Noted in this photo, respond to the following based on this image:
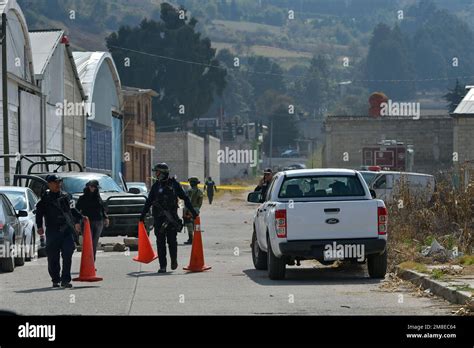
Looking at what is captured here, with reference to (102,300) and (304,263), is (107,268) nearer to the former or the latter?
(304,263)

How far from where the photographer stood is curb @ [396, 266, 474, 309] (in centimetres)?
1477

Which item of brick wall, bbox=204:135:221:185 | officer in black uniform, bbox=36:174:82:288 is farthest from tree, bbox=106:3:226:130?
officer in black uniform, bbox=36:174:82:288

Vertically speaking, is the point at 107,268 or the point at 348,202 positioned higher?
the point at 348,202

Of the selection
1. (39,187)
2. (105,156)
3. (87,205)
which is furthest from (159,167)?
(105,156)

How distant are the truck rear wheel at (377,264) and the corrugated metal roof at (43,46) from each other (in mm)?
27915

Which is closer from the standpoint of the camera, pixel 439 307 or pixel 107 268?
pixel 439 307

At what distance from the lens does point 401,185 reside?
2670 centimetres

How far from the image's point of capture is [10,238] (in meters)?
21.7

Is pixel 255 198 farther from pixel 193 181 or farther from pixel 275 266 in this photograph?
pixel 193 181

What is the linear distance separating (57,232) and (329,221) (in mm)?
4171

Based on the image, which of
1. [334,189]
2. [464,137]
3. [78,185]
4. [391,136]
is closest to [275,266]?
[334,189]
